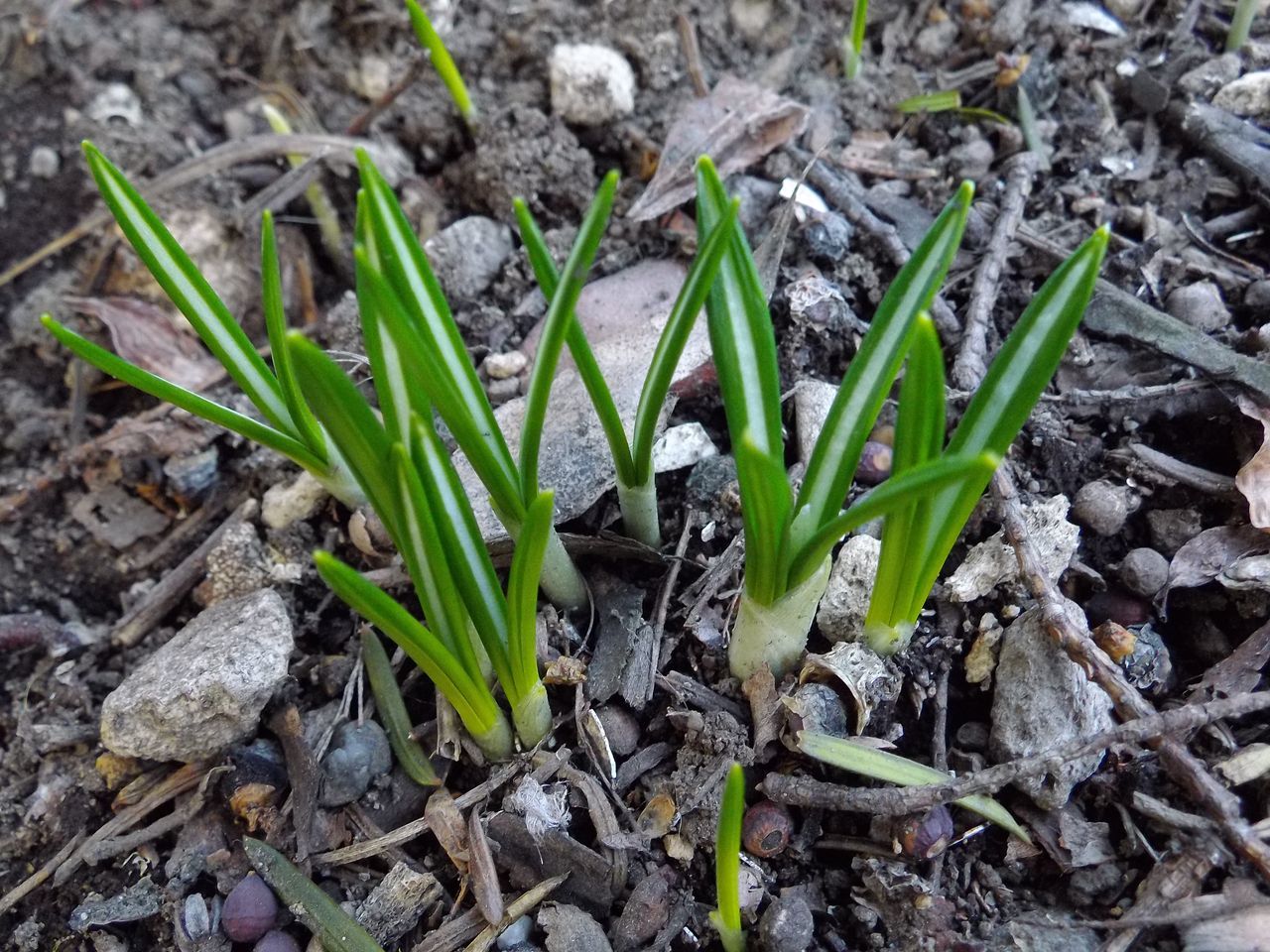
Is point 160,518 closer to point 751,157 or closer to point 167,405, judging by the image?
Result: point 167,405

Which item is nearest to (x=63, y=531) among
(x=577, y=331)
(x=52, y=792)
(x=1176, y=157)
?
(x=52, y=792)

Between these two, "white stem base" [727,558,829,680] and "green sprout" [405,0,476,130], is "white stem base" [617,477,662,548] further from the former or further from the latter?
"green sprout" [405,0,476,130]

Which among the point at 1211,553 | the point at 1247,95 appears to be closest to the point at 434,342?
the point at 1211,553

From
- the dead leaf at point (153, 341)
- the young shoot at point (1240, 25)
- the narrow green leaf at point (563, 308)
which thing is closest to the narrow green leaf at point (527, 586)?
the narrow green leaf at point (563, 308)

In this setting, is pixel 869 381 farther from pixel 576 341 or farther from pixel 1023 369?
pixel 576 341

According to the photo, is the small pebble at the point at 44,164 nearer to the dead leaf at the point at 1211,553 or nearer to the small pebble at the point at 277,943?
the small pebble at the point at 277,943
